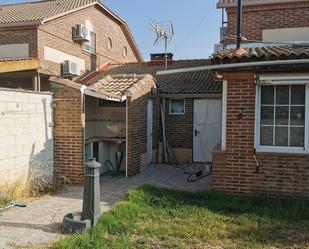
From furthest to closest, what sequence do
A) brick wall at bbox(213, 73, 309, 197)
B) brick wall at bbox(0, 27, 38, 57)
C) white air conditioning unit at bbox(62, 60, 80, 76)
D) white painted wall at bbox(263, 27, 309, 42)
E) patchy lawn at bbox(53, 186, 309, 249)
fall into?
white air conditioning unit at bbox(62, 60, 80, 76)
brick wall at bbox(0, 27, 38, 57)
white painted wall at bbox(263, 27, 309, 42)
brick wall at bbox(213, 73, 309, 197)
patchy lawn at bbox(53, 186, 309, 249)

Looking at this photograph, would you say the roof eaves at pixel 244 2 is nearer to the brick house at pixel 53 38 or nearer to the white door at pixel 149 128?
the white door at pixel 149 128

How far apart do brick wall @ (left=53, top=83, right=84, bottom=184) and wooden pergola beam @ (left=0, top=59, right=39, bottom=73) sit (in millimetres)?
3257

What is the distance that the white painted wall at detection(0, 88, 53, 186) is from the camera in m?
6.96

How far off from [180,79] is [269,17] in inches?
171

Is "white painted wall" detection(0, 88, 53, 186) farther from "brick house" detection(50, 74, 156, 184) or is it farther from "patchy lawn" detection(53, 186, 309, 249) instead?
"patchy lawn" detection(53, 186, 309, 249)

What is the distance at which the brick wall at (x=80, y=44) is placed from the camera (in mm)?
14805

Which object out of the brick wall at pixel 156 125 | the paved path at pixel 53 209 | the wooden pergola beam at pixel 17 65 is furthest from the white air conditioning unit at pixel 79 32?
the paved path at pixel 53 209

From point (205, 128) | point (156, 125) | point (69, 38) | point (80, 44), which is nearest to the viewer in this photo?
point (156, 125)

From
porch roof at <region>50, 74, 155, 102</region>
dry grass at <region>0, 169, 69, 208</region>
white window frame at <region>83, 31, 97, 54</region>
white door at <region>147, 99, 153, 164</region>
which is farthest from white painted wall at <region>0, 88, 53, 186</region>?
white window frame at <region>83, 31, 97, 54</region>

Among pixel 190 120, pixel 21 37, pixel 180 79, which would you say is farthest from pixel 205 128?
pixel 21 37

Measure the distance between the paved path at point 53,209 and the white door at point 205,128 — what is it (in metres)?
2.66

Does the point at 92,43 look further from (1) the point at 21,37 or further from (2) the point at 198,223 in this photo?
(2) the point at 198,223

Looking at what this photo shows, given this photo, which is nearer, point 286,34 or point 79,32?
point 286,34

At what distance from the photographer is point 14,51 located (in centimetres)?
1439
